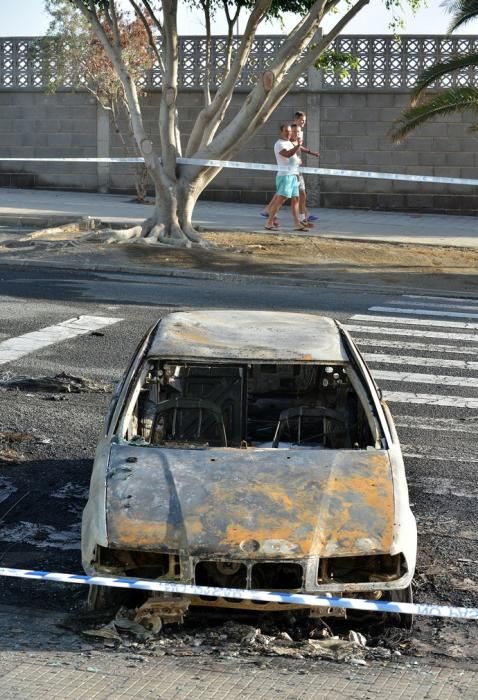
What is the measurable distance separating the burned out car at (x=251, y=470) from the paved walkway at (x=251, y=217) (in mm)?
13842

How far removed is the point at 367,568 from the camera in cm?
596

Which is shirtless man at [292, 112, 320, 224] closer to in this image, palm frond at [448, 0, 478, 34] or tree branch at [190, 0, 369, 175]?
tree branch at [190, 0, 369, 175]

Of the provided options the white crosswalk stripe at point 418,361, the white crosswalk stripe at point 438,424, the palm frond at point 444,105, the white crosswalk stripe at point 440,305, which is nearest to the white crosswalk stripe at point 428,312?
the white crosswalk stripe at point 440,305

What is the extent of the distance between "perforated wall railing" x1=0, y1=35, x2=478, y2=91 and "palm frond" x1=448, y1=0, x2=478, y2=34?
6.41 m

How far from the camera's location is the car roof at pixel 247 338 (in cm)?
741

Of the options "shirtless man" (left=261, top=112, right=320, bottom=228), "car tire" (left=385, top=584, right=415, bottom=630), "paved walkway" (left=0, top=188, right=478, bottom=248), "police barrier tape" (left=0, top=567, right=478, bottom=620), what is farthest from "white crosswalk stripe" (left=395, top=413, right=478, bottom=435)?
"paved walkway" (left=0, top=188, right=478, bottom=248)

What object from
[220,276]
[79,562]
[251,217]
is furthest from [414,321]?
[251,217]

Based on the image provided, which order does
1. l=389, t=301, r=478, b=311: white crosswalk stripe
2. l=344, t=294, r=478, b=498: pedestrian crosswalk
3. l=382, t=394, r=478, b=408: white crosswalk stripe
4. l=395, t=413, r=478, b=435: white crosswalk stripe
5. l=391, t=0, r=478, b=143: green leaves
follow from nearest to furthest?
l=344, t=294, r=478, b=498: pedestrian crosswalk
l=395, t=413, r=478, b=435: white crosswalk stripe
l=382, t=394, r=478, b=408: white crosswalk stripe
l=389, t=301, r=478, b=311: white crosswalk stripe
l=391, t=0, r=478, b=143: green leaves

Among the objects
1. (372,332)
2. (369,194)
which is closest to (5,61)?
(369,194)

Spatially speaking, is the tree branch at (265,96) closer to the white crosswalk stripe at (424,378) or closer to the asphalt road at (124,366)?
the asphalt road at (124,366)

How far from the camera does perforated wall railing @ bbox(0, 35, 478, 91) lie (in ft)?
85.4

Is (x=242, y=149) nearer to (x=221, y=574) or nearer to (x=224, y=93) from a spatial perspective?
(x=224, y=93)

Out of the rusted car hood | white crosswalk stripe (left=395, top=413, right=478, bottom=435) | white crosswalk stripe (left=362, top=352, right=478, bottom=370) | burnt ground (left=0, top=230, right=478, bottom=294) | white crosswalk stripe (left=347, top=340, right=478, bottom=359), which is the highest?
burnt ground (left=0, top=230, right=478, bottom=294)

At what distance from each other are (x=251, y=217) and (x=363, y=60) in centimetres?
494
